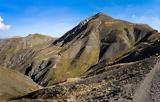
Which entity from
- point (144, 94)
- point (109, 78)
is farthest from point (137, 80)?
point (109, 78)

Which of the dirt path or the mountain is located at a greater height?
the dirt path

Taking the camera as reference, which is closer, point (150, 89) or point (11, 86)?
point (150, 89)

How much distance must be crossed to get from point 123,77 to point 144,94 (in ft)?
41.1

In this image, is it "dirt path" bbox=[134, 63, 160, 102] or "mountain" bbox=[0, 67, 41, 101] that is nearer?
"dirt path" bbox=[134, 63, 160, 102]

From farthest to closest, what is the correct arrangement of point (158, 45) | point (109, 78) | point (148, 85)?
point (158, 45), point (109, 78), point (148, 85)

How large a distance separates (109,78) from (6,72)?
4775cm

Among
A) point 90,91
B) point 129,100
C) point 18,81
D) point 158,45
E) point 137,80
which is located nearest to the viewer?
point 129,100

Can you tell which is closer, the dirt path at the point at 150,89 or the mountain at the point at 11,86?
the dirt path at the point at 150,89

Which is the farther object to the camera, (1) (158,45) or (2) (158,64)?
(1) (158,45)

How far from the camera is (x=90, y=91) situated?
162 feet

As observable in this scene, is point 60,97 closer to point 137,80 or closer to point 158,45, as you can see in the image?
point 137,80

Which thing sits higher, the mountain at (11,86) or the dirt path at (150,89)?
the dirt path at (150,89)

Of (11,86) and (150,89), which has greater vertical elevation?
(150,89)

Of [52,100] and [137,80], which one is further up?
A: [137,80]
